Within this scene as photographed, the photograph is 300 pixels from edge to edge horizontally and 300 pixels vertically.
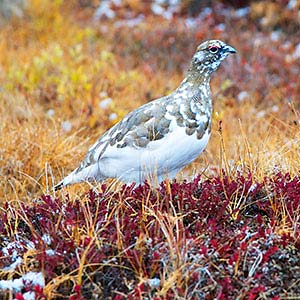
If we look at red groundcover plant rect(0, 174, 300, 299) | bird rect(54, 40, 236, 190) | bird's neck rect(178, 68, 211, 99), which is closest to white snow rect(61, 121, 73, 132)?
bird rect(54, 40, 236, 190)

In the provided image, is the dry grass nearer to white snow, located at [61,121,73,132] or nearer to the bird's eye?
white snow, located at [61,121,73,132]

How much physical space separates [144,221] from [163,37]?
5.97 meters

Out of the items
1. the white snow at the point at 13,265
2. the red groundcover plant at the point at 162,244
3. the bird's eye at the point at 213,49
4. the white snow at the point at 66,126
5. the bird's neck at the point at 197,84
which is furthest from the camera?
the white snow at the point at 66,126

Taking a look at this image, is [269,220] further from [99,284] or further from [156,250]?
[99,284]

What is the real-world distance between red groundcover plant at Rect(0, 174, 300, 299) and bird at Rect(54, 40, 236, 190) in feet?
1.09

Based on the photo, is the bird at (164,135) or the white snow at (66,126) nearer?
the bird at (164,135)

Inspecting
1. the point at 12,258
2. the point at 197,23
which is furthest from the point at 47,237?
the point at 197,23

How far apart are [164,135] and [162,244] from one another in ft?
3.04

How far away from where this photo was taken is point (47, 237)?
3.16 meters

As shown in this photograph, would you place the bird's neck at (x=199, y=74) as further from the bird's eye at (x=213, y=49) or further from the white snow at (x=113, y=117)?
the white snow at (x=113, y=117)

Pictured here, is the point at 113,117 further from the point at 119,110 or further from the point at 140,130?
the point at 140,130

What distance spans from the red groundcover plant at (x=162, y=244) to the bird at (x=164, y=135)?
1.09ft

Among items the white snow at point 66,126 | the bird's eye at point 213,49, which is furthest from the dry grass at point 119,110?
the bird's eye at point 213,49

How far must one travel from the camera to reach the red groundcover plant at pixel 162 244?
2.86 meters
